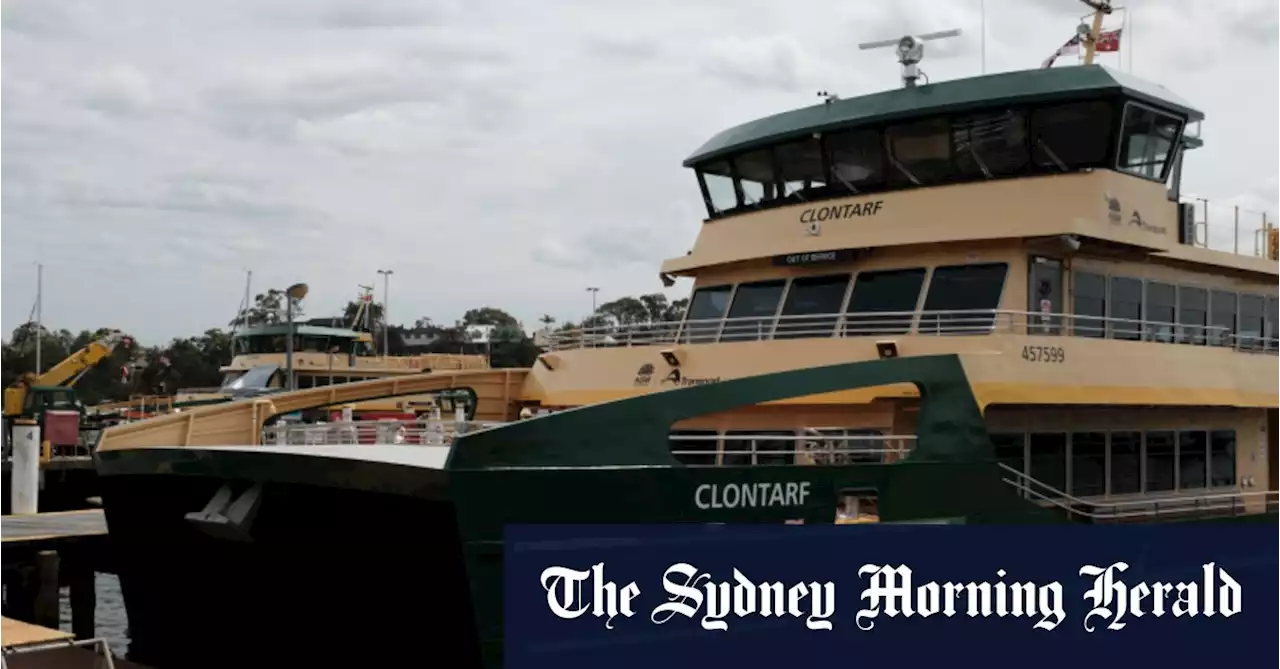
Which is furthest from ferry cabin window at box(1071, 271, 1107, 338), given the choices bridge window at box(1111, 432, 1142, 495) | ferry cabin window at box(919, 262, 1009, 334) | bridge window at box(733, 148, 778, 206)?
bridge window at box(733, 148, 778, 206)

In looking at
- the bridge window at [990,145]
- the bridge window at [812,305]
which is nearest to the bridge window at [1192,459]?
the bridge window at [990,145]

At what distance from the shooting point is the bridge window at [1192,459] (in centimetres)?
1540

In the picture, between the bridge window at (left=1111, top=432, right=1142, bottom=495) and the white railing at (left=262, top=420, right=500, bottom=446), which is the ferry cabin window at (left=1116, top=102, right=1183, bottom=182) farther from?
the white railing at (left=262, top=420, right=500, bottom=446)

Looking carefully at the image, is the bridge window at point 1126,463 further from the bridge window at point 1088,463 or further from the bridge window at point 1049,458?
the bridge window at point 1049,458

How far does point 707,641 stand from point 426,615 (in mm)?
2067

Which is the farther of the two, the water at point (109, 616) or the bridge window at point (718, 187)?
the water at point (109, 616)

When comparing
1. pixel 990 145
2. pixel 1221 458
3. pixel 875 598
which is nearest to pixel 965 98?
pixel 990 145

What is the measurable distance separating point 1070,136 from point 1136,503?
4198mm

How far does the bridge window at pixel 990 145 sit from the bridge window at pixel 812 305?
72.8 inches

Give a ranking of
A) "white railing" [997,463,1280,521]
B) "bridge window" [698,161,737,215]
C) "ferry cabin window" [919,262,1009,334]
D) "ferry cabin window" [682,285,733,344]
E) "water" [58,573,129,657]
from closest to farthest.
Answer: "white railing" [997,463,1280,521]
"ferry cabin window" [919,262,1009,334]
"ferry cabin window" [682,285,733,344]
"bridge window" [698,161,737,215]
"water" [58,573,129,657]

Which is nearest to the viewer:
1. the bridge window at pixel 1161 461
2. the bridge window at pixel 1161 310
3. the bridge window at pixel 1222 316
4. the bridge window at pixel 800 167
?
the bridge window at pixel 1161 461

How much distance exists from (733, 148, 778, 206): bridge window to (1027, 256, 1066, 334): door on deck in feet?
11.3

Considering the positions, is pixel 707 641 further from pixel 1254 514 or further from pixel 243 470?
pixel 1254 514

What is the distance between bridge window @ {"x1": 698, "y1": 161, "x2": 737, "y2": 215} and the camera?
1641 centimetres
